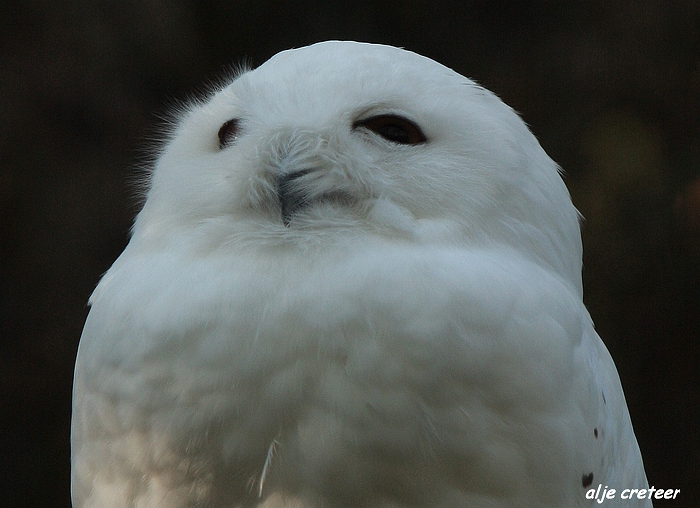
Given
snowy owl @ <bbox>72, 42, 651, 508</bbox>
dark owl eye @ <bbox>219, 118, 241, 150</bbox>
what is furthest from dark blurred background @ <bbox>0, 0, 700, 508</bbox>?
snowy owl @ <bbox>72, 42, 651, 508</bbox>

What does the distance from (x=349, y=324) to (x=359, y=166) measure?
1.02ft

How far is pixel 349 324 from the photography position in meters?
1.19

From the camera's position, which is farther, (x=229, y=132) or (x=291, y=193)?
(x=229, y=132)

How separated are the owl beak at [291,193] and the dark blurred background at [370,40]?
1.57m

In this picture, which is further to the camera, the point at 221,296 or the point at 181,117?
the point at 181,117

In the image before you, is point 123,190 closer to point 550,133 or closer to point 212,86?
point 212,86

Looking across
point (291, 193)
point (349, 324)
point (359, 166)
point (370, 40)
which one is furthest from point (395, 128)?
point (370, 40)

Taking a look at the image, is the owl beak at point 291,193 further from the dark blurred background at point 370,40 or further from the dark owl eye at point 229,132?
the dark blurred background at point 370,40

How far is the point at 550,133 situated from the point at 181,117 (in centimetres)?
221

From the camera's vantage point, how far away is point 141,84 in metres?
3.25

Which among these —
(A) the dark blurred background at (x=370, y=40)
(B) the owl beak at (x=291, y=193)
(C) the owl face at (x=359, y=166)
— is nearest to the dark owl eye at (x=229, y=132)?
(C) the owl face at (x=359, y=166)

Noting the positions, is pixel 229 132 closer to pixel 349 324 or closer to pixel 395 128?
pixel 395 128

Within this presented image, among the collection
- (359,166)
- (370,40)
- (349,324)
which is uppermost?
(359,166)

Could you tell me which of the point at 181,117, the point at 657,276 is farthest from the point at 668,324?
the point at 181,117
